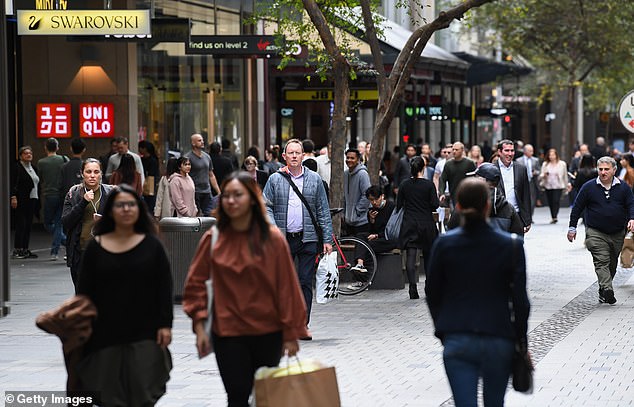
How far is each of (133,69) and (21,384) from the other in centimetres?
1654

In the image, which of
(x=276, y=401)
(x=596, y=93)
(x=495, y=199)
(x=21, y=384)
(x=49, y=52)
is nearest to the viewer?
(x=276, y=401)

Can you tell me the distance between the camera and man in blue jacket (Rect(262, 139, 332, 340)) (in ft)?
38.1

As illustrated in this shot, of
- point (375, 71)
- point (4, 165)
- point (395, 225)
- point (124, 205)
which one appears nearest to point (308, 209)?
point (4, 165)

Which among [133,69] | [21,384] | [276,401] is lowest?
[21,384]

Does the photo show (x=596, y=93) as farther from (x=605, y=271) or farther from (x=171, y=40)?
(x=605, y=271)

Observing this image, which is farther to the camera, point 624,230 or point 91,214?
point 624,230

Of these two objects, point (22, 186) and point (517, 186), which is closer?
point (517, 186)

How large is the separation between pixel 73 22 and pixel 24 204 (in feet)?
11.8

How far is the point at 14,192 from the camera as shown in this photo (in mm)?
19812

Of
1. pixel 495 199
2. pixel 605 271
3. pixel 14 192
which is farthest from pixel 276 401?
pixel 14 192

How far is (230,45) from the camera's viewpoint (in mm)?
23000

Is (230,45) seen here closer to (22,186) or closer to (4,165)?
(22,186)

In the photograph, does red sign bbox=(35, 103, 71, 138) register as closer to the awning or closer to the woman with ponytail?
the awning
